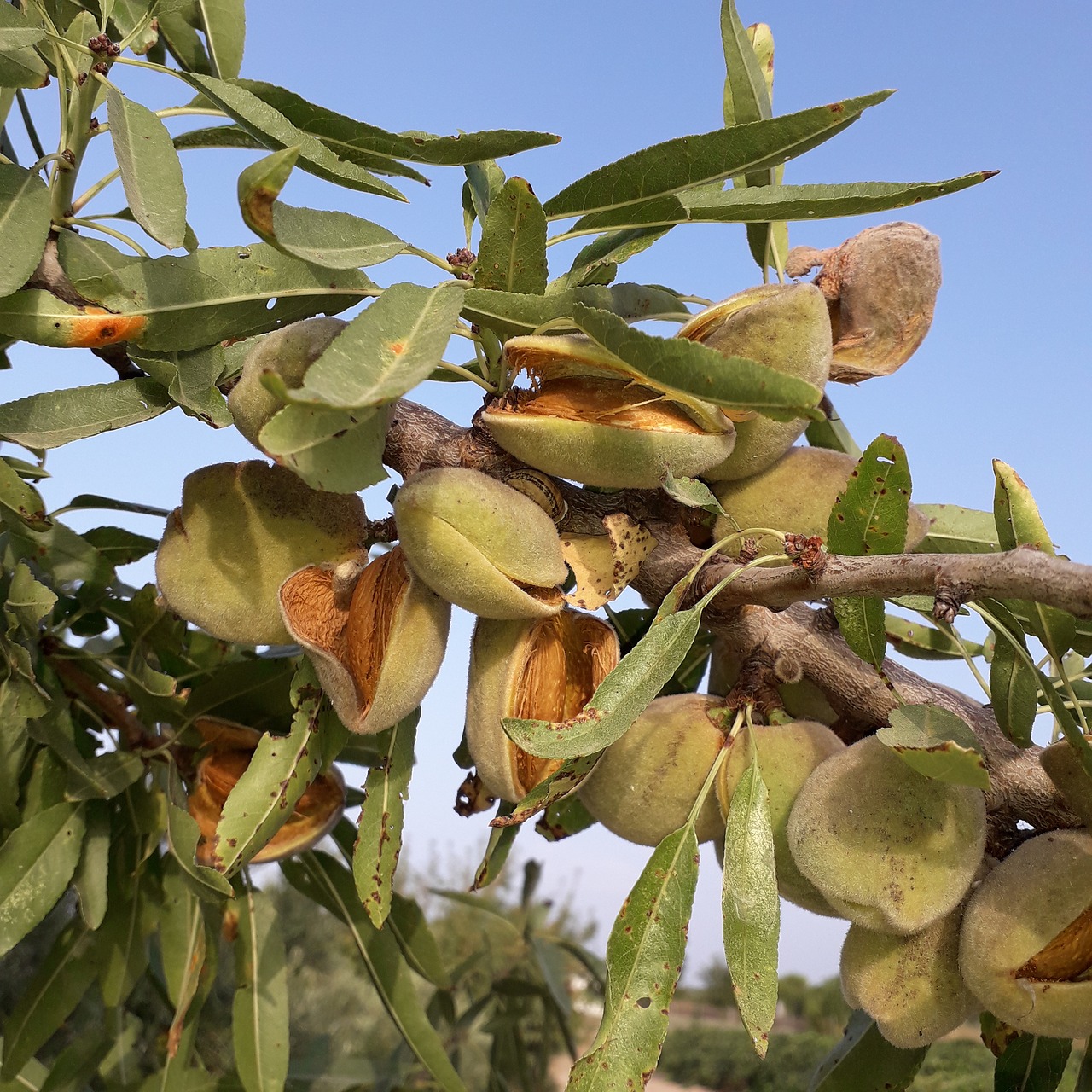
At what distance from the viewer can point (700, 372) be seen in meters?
0.80

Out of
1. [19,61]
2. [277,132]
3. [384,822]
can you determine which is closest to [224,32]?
[19,61]

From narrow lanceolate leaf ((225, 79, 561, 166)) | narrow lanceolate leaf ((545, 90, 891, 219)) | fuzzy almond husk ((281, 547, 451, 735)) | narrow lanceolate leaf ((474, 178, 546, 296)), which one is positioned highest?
narrow lanceolate leaf ((545, 90, 891, 219))

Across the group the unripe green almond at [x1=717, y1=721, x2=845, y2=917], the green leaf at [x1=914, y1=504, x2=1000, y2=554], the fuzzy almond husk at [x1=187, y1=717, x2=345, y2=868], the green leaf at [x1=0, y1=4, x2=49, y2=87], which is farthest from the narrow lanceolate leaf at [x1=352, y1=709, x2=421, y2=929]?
the green leaf at [x1=0, y1=4, x2=49, y2=87]

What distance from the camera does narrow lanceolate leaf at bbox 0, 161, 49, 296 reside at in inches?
41.0

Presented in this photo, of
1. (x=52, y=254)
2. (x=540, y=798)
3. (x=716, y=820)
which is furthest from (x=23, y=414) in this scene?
(x=716, y=820)

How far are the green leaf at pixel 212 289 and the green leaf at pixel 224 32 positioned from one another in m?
0.51

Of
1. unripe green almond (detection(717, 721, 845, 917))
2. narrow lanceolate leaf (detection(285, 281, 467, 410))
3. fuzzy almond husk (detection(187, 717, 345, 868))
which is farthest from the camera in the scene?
fuzzy almond husk (detection(187, 717, 345, 868))

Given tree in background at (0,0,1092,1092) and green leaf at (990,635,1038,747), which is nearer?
tree in background at (0,0,1092,1092)

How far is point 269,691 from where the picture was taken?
1503 mm

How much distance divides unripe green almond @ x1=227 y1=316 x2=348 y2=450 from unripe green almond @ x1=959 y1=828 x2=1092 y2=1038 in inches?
33.0

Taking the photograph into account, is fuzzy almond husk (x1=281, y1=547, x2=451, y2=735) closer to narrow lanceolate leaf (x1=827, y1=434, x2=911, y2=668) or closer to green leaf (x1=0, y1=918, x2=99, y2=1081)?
narrow lanceolate leaf (x1=827, y1=434, x2=911, y2=668)

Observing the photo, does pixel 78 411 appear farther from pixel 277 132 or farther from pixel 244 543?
pixel 277 132

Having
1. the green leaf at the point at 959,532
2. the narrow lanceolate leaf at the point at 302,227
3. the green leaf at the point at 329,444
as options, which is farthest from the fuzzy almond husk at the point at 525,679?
the green leaf at the point at 959,532

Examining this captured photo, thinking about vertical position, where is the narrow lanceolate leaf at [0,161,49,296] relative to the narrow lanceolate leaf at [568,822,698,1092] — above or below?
above
